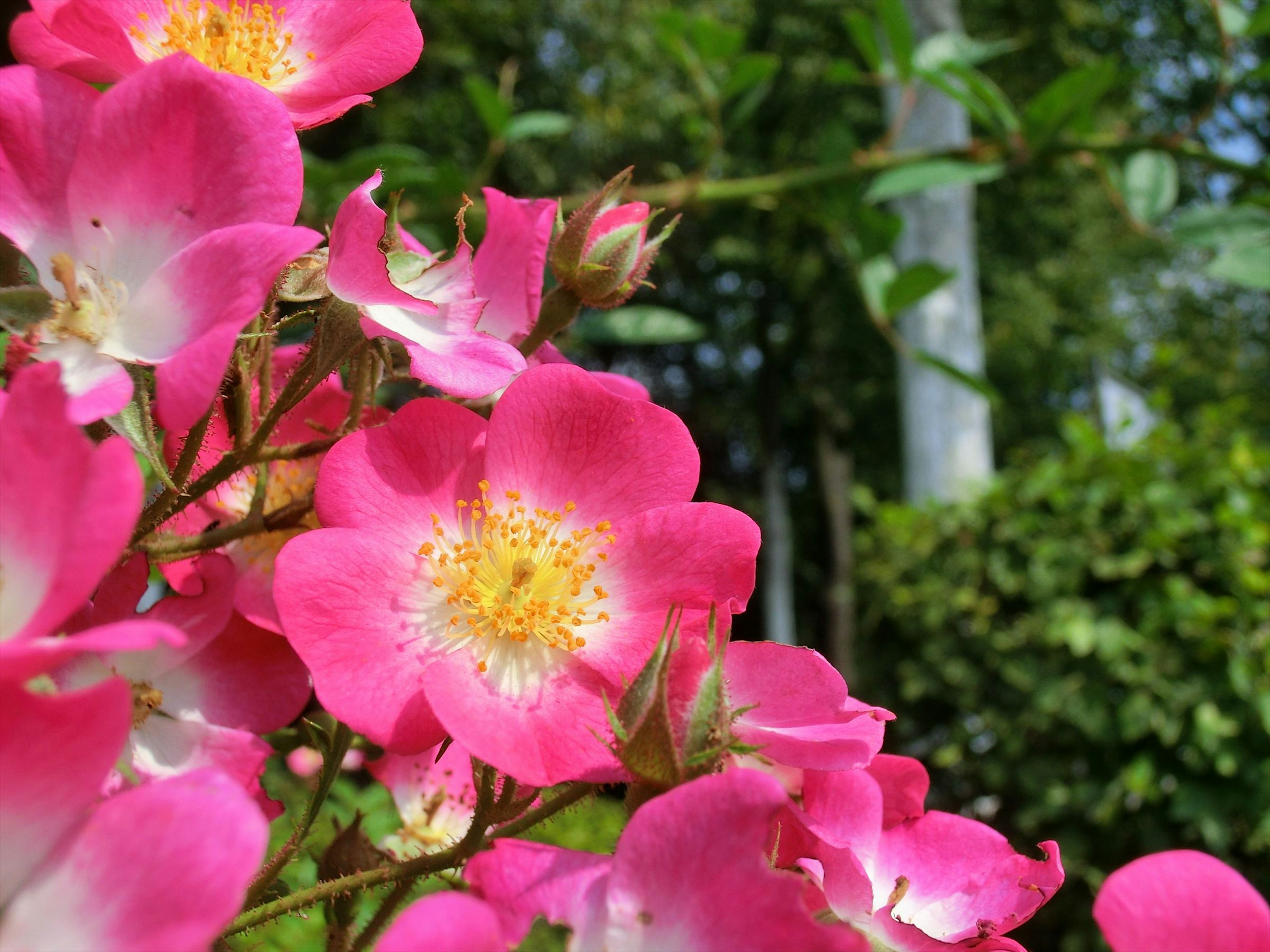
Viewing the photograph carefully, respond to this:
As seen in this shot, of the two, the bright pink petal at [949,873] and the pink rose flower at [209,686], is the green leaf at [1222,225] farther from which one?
the pink rose flower at [209,686]

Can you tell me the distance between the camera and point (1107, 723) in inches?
123

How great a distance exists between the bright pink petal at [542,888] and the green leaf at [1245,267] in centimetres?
103

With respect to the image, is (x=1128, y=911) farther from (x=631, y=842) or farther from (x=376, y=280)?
(x=376, y=280)

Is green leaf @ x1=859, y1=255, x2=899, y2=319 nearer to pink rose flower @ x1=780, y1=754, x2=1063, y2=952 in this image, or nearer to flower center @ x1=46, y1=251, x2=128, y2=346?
pink rose flower @ x1=780, y1=754, x2=1063, y2=952

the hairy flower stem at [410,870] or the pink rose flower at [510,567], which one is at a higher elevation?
the pink rose flower at [510,567]

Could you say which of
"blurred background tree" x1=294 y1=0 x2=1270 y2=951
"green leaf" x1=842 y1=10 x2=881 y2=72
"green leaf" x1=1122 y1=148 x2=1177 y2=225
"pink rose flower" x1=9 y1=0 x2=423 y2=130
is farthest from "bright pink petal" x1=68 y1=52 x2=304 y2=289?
"green leaf" x1=1122 y1=148 x2=1177 y2=225

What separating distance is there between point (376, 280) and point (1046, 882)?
0.45 metres

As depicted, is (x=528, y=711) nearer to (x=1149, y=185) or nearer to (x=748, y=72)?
(x=748, y=72)

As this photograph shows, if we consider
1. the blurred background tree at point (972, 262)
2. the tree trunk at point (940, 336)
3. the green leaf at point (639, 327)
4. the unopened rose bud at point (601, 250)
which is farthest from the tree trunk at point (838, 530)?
the unopened rose bud at point (601, 250)

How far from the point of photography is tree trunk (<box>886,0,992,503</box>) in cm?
597

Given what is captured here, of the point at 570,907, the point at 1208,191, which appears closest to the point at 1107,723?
the point at 570,907

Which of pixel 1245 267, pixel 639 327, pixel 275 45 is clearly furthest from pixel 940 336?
pixel 275 45

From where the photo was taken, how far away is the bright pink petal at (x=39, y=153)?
49 centimetres

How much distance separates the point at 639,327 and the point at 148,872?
54.2 inches
